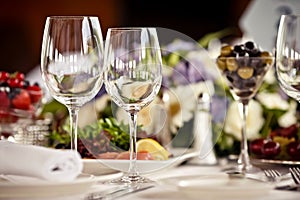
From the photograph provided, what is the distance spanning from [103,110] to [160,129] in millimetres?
162

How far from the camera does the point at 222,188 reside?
87cm

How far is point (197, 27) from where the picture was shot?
4152mm

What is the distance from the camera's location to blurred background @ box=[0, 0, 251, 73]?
4.02 metres

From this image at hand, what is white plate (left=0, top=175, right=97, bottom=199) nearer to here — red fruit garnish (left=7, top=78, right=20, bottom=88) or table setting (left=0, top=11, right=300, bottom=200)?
table setting (left=0, top=11, right=300, bottom=200)

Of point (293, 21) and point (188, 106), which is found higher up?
point (293, 21)

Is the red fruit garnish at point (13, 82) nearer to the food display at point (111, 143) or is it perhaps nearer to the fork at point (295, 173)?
the food display at point (111, 143)

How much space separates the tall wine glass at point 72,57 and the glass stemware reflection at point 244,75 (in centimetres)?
28

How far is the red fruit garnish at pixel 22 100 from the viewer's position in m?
1.34

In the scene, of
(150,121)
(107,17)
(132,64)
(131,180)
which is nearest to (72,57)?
(132,64)

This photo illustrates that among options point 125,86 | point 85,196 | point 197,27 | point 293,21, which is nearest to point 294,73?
point 293,21

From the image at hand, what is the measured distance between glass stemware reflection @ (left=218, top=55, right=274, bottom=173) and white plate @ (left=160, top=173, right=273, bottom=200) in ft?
0.86

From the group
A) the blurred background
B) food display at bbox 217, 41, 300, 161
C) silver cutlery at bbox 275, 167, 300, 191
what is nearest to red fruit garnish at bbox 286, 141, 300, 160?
food display at bbox 217, 41, 300, 161

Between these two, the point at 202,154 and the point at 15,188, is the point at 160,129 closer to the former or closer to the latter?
the point at 202,154

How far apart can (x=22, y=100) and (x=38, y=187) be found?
0.48m
